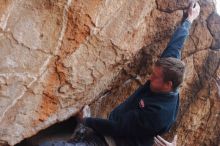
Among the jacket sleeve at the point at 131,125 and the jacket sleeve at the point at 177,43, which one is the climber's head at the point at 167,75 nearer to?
the jacket sleeve at the point at 131,125

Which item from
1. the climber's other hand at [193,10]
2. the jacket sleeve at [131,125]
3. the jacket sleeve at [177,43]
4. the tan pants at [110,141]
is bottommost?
the tan pants at [110,141]

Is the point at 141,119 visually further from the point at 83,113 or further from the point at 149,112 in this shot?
the point at 83,113

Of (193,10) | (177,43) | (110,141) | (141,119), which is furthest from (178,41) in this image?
(110,141)

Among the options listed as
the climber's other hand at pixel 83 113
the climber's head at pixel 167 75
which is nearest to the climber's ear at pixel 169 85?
the climber's head at pixel 167 75

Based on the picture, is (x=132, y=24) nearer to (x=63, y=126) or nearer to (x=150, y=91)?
(x=150, y=91)

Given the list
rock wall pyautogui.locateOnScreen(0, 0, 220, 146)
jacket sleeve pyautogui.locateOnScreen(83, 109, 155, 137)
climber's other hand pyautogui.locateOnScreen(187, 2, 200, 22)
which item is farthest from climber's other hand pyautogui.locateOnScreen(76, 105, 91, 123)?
climber's other hand pyautogui.locateOnScreen(187, 2, 200, 22)

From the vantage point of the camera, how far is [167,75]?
326cm

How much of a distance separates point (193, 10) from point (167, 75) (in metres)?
1.23

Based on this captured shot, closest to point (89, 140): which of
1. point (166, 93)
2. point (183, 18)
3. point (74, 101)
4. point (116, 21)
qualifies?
point (74, 101)

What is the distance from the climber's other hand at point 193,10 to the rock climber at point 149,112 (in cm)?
98

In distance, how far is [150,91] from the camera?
345cm

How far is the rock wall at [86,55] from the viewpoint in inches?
139

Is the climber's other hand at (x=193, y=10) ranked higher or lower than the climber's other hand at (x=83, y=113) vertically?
higher

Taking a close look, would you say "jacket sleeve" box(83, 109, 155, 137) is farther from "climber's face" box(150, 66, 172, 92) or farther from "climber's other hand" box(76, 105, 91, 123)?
"climber's other hand" box(76, 105, 91, 123)
